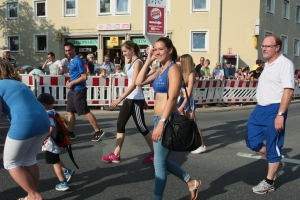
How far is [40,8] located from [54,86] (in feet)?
55.9

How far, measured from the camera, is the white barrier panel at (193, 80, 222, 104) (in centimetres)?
1284

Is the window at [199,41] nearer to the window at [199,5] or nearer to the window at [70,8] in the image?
the window at [199,5]

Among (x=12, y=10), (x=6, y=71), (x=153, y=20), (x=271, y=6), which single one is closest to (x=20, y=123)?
(x=6, y=71)

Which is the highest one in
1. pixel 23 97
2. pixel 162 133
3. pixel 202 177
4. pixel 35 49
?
pixel 35 49

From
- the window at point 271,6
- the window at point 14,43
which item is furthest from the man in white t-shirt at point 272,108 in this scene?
the window at point 14,43

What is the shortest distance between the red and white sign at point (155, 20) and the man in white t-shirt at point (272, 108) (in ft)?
25.9

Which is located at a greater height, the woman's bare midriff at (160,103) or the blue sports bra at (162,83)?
the blue sports bra at (162,83)

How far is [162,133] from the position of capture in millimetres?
3236

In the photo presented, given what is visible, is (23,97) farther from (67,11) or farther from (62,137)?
(67,11)

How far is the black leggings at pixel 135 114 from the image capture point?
5148 mm

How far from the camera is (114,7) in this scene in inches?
934

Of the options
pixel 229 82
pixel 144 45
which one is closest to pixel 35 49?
pixel 144 45

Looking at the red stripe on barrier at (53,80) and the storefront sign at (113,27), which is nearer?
the red stripe on barrier at (53,80)

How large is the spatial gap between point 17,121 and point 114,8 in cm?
2177
